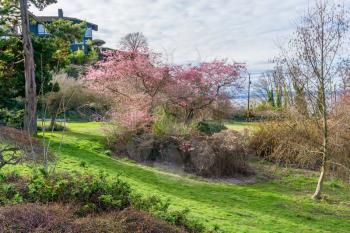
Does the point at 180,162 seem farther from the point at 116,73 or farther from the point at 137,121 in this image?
the point at 116,73

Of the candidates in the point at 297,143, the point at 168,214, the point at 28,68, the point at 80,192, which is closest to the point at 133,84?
the point at 28,68

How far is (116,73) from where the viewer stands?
15.9 metres

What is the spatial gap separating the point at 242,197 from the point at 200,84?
24.5 feet

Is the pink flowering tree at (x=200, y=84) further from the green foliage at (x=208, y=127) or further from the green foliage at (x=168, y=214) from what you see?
the green foliage at (x=168, y=214)

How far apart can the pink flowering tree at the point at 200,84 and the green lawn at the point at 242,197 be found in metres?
3.76

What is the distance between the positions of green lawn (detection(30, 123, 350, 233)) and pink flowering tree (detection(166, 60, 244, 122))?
3.76 m

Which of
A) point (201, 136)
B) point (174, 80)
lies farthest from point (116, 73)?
point (201, 136)

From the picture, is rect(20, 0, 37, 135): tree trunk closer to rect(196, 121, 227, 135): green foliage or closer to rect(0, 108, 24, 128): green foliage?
rect(0, 108, 24, 128): green foliage

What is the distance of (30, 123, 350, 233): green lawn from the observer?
281 inches


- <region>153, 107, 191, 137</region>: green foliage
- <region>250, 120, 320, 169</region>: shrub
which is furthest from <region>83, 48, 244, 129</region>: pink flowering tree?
<region>250, 120, 320, 169</region>: shrub

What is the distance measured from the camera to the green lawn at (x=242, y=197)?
7.13 m

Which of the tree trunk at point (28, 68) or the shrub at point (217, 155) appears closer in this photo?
the shrub at point (217, 155)

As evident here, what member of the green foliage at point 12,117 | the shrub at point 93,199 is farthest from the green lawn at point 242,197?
the green foliage at point 12,117

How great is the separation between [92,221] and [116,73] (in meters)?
12.3
